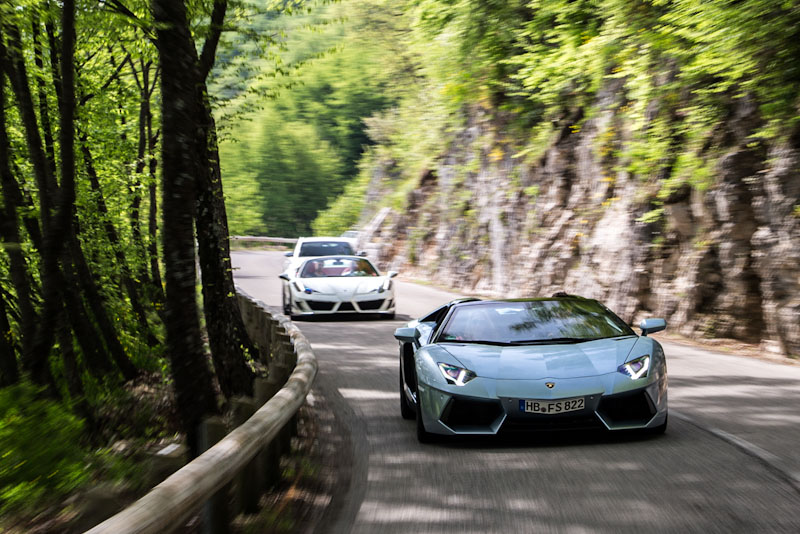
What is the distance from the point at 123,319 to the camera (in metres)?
17.5

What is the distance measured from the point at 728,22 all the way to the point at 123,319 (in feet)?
40.2

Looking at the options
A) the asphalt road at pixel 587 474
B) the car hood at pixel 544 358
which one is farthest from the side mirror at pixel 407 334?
the asphalt road at pixel 587 474

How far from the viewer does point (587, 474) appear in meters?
5.64

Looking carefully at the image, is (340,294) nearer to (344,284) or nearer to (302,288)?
(344,284)

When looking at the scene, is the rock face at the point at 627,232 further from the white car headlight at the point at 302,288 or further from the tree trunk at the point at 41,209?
the tree trunk at the point at 41,209

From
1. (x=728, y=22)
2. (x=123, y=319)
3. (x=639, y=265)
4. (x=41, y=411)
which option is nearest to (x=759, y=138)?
(x=728, y=22)

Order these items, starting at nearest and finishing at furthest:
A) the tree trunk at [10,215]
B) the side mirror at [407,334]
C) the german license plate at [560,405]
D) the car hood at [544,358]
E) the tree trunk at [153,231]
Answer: the german license plate at [560,405] → the car hood at [544,358] → the side mirror at [407,334] → the tree trunk at [10,215] → the tree trunk at [153,231]

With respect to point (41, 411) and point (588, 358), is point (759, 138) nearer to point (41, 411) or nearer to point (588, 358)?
point (588, 358)

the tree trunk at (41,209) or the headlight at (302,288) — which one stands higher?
the tree trunk at (41,209)

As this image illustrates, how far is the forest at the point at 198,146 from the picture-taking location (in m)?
7.78

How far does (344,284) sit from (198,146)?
9.04 m

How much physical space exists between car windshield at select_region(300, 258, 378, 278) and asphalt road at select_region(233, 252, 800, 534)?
10198 millimetres

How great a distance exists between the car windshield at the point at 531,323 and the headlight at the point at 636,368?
576 mm

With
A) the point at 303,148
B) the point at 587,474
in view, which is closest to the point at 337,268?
the point at 587,474
